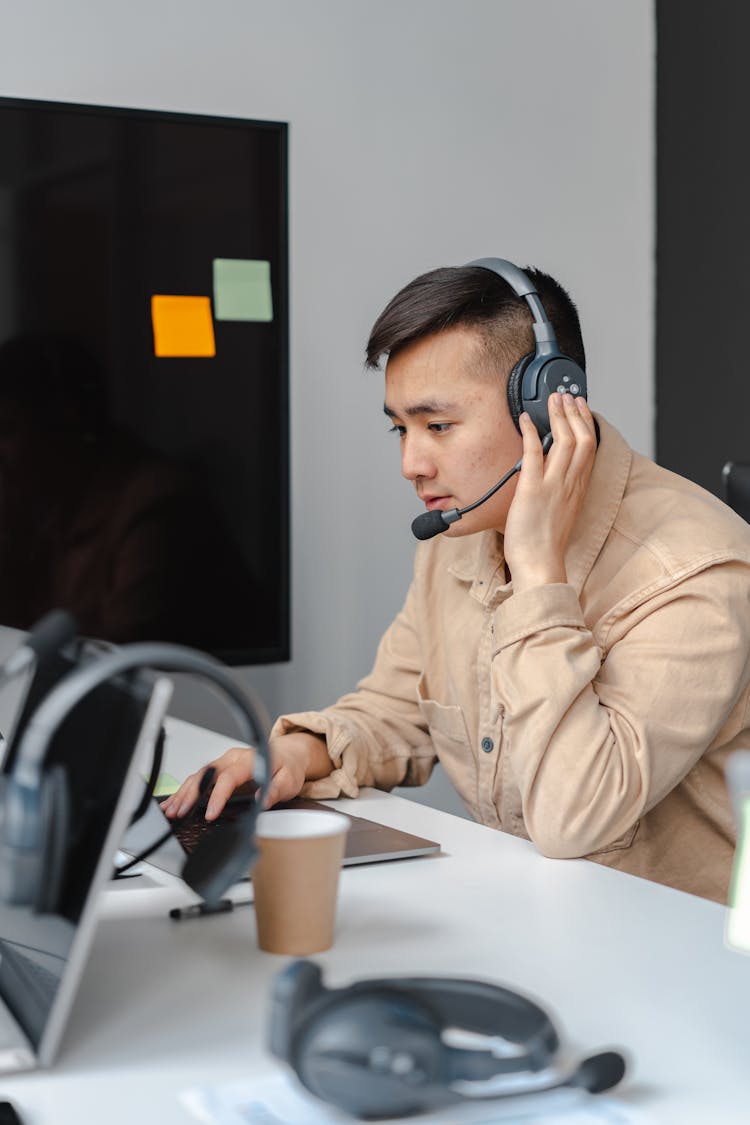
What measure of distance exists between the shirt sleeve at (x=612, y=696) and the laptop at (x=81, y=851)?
19.9 inches

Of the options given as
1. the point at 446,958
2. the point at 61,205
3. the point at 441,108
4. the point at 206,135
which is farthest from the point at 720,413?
the point at 446,958

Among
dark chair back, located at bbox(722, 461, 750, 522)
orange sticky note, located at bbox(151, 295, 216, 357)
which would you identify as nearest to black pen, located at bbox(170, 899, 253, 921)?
dark chair back, located at bbox(722, 461, 750, 522)

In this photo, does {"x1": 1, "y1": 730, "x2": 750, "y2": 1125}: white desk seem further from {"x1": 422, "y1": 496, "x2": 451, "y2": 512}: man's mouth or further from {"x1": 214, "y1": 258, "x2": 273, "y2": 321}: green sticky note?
{"x1": 214, "y1": 258, "x2": 273, "y2": 321}: green sticky note

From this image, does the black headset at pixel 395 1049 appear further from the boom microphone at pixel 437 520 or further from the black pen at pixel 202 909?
the boom microphone at pixel 437 520

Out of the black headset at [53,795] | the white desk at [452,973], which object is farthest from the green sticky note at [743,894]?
the black headset at [53,795]

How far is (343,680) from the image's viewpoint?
2574 millimetres

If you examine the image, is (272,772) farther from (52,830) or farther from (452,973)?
(52,830)

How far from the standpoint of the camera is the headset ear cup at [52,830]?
65 cm

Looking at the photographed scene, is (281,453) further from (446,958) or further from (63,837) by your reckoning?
(63,837)

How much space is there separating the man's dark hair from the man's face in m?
0.01

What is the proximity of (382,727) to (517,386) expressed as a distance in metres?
0.43

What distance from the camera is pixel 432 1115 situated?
65 centimetres

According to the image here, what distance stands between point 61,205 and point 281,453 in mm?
520

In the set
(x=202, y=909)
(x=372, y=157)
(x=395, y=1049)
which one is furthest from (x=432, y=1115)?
(x=372, y=157)
